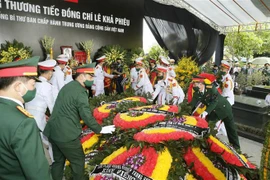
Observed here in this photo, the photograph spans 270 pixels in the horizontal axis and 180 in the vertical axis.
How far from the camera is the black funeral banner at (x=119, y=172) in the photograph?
1.85 metres

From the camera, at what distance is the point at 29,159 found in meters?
A: 1.14

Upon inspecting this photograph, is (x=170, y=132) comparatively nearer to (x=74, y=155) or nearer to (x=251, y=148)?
(x=74, y=155)

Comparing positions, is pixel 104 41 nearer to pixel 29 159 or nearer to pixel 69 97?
pixel 69 97

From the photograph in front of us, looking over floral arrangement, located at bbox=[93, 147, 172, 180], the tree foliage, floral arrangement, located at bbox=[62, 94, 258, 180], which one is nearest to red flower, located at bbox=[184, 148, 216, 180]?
floral arrangement, located at bbox=[62, 94, 258, 180]

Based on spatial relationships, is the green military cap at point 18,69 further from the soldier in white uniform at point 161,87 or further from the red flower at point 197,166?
the soldier in white uniform at point 161,87

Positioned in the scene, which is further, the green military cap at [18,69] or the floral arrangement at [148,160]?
the floral arrangement at [148,160]

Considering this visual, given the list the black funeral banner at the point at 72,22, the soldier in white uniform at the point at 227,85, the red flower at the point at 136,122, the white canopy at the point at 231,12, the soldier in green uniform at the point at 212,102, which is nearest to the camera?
the red flower at the point at 136,122

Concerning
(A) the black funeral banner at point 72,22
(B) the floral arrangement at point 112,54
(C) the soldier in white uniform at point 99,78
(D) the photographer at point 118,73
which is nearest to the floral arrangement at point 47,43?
(A) the black funeral banner at point 72,22

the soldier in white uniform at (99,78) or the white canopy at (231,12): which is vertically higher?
the white canopy at (231,12)

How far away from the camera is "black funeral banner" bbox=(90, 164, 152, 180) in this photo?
185 centimetres

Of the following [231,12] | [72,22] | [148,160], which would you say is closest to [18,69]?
[148,160]

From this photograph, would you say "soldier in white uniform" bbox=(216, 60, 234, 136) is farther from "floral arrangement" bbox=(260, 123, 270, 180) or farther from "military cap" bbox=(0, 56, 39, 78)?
"military cap" bbox=(0, 56, 39, 78)

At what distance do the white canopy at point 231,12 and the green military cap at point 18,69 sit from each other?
8.02m

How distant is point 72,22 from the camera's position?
24.6 feet
